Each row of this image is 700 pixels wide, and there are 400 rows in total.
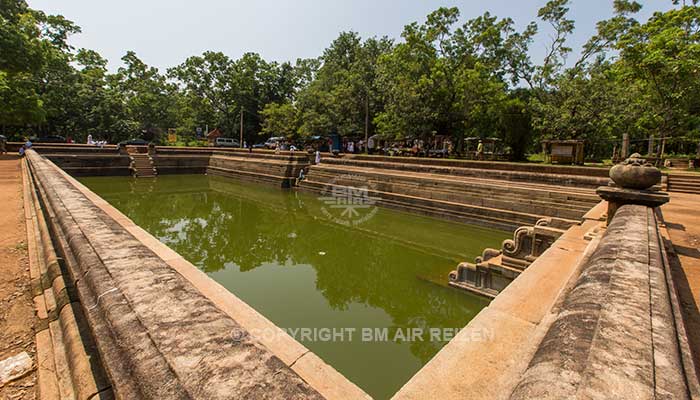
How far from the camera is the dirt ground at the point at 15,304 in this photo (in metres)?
1.66

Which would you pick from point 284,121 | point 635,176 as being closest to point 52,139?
point 284,121

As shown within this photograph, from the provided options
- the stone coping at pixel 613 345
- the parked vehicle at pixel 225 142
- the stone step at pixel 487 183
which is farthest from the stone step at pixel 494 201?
the parked vehicle at pixel 225 142

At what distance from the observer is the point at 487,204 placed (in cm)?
934

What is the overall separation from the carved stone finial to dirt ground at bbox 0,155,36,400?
5075 mm

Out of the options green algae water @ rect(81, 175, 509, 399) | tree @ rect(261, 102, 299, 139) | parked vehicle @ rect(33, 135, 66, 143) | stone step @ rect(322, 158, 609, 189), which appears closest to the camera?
green algae water @ rect(81, 175, 509, 399)

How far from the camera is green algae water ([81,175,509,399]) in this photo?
3.93 meters

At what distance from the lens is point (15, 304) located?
251cm

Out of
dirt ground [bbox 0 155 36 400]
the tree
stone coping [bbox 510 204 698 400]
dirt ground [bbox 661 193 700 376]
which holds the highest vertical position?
the tree

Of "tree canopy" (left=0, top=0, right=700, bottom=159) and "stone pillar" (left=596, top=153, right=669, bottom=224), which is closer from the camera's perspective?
"stone pillar" (left=596, top=153, right=669, bottom=224)

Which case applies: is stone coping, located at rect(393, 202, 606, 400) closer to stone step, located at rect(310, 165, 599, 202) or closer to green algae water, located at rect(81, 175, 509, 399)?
green algae water, located at rect(81, 175, 509, 399)

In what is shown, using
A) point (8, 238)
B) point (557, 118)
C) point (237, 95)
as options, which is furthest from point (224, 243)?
point (237, 95)

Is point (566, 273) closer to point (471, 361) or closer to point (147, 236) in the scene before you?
point (471, 361)

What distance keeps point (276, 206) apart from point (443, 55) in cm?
1418

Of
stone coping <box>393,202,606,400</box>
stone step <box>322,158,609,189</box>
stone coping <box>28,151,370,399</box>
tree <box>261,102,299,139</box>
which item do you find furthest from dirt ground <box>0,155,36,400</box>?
tree <box>261,102,299,139</box>
